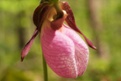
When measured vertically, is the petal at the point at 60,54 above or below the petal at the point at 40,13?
below

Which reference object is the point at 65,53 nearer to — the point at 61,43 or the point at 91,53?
the point at 61,43

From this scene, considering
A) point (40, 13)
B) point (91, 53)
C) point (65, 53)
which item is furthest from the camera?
point (91, 53)

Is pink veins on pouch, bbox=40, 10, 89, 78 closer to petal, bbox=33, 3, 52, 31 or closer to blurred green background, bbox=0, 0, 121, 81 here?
petal, bbox=33, 3, 52, 31

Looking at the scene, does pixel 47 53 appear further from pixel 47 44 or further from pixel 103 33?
pixel 103 33

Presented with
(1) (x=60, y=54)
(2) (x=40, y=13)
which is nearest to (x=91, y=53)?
(2) (x=40, y=13)

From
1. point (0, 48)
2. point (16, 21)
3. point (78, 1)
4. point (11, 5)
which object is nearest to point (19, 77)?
point (0, 48)

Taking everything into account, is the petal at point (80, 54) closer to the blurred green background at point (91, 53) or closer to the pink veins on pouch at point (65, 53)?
the pink veins on pouch at point (65, 53)

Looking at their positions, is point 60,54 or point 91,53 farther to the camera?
point 91,53

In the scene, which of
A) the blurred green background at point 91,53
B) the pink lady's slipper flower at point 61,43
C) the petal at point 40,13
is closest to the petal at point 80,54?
the pink lady's slipper flower at point 61,43
